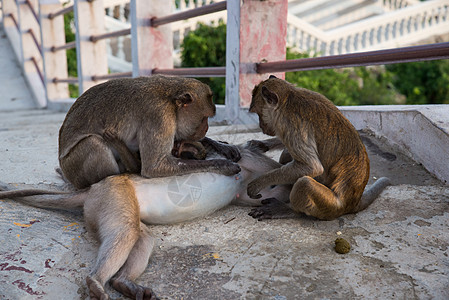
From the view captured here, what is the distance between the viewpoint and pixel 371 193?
2609 millimetres

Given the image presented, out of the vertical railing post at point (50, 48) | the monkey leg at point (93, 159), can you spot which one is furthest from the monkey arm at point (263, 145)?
the vertical railing post at point (50, 48)

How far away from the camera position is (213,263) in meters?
1.99

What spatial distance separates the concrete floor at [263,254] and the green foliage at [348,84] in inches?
253

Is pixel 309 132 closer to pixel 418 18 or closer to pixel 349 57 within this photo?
pixel 349 57

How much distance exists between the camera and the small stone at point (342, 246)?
203 centimetres

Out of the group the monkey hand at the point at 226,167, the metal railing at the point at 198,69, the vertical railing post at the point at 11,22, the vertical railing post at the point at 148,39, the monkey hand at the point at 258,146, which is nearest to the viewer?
the monkey hand at the point at 226,167

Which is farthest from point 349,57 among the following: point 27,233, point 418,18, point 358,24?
point 418,18

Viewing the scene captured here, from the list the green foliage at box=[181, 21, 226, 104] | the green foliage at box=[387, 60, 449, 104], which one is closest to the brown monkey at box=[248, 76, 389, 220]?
the green foliage at box=[181, 21, 226, 104]

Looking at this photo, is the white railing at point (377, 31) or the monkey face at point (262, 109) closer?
the monkey face at point (262, 109)

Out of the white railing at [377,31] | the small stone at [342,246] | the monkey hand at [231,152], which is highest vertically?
the white railing at [377,31]

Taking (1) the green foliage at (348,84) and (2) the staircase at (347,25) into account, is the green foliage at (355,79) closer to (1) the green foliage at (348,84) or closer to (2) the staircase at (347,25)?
(1) the green foliage at (348,84)

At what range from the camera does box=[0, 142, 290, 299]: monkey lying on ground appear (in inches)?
73.0

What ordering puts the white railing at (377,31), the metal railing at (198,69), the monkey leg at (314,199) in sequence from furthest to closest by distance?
the white railing at (377,31) → the metal railing at (198,69) → the monkey leg at (314,199)

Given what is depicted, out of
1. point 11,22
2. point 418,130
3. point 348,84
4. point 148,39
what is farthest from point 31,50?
point 418,130
